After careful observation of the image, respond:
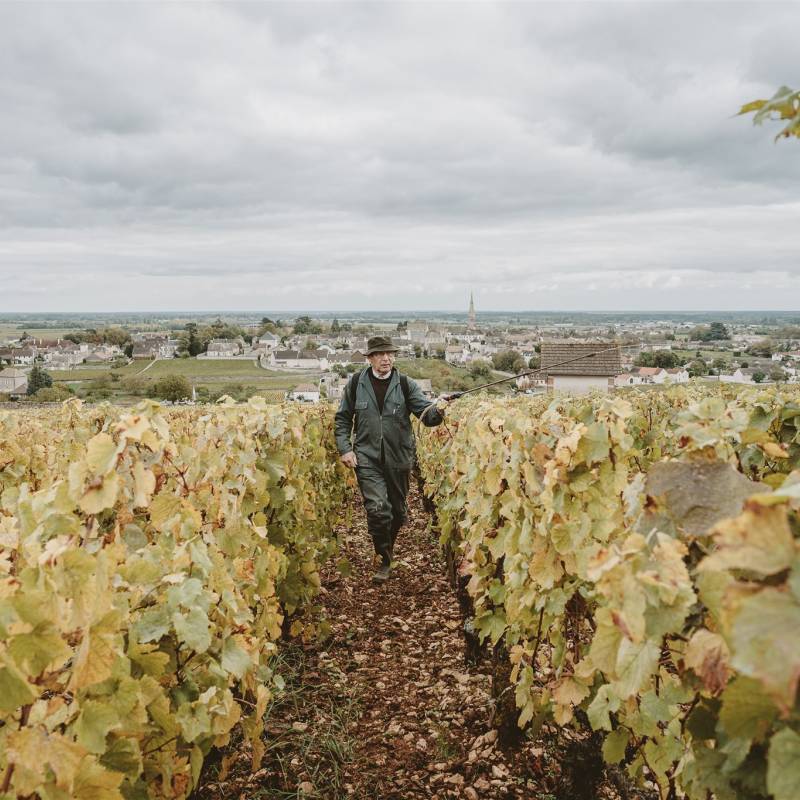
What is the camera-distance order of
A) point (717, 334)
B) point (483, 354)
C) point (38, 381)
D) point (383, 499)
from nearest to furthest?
point (383, 499)
point (38, 381)
point (717, 334)
point (483, 354)

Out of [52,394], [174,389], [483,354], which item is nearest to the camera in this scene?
[174,389]

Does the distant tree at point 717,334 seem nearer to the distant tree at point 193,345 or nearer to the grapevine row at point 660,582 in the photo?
the grapevine row at point 660,582

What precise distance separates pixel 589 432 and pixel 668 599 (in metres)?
1.25

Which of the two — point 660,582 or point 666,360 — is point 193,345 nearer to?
point 666,360

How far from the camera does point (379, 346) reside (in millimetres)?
6262

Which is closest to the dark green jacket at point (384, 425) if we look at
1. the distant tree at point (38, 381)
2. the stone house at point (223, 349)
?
the distant tree at point (38, 381)

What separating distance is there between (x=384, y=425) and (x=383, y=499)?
0.72 metres

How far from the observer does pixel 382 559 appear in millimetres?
6445

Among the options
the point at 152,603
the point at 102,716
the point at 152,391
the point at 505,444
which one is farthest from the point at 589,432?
the point at 152,391

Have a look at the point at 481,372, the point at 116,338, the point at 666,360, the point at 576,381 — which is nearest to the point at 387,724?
the point at 576,381

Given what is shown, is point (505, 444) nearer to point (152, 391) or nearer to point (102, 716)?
point (102, 716)

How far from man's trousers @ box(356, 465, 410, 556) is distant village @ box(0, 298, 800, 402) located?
19812 millimetres

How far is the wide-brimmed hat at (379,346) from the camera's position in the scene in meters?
6.22

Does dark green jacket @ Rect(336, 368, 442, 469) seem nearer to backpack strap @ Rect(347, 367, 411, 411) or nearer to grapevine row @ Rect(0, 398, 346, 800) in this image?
backpack strap @ Rect(347, 367, 411, 411)
